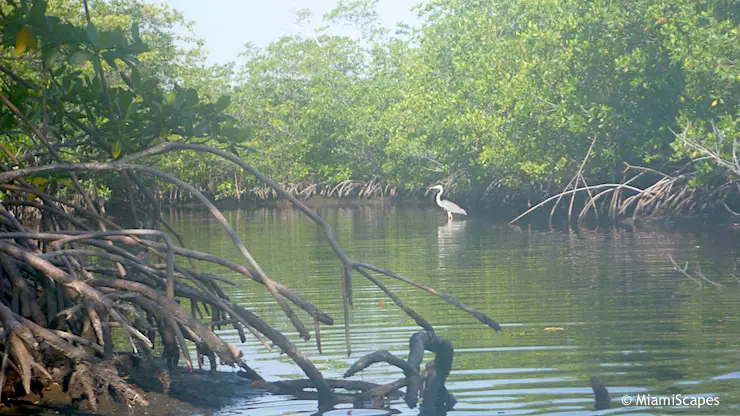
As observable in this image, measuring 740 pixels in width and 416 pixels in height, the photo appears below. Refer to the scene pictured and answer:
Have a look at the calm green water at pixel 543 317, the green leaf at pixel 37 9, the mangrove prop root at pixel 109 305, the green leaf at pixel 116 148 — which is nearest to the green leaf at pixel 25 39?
the green leaf at pixel 37 9

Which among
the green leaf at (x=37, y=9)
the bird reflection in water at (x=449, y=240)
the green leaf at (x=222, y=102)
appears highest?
the green leaf at (x=37, y=9)

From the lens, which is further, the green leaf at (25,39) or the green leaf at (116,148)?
the green leaf at (116,148)

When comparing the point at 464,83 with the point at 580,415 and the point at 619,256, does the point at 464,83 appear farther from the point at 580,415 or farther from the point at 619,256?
the point at 580,415

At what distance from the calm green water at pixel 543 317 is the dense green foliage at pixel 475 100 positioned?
199cm

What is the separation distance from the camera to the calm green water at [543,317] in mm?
5555

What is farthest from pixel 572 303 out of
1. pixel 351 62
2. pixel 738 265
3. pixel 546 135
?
pixel 351 62

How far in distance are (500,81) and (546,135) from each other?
1.99 meters

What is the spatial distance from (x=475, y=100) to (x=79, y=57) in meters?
22.8

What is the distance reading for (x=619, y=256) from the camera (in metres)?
12.9

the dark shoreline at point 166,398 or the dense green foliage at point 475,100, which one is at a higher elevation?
the dense green foliage at point 475,100

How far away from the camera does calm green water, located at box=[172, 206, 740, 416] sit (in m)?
5.55

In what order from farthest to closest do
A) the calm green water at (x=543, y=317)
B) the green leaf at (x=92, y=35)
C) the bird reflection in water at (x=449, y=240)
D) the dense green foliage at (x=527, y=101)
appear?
Result: the dense green foliage at (x=527, y=101) → the bird reflection in water at (x=449, y=240) → the calm green water at (x=543, y=317) → the green leaf at (x=92, y=35)

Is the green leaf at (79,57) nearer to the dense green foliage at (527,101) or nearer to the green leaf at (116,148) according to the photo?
the green leaf at (116,148)

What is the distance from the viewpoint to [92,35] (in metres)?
5.12
